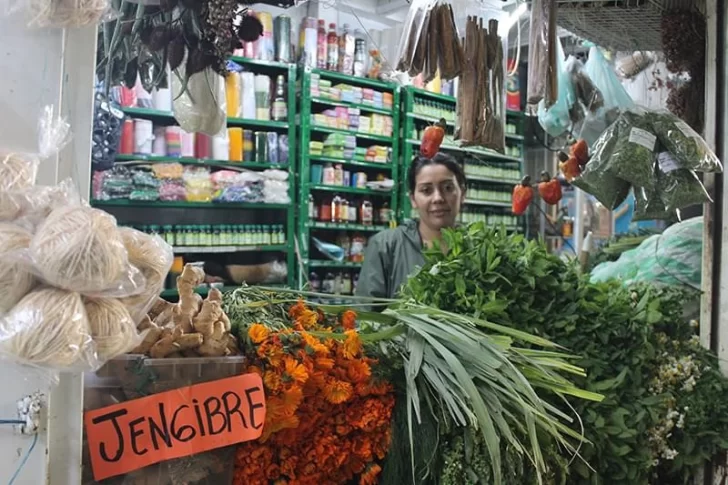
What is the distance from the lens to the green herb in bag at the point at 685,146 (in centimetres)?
216

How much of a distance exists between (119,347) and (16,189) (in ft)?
0.86

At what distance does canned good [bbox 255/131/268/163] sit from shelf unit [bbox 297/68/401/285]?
30 centimetres

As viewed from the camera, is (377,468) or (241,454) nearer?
(241,454)

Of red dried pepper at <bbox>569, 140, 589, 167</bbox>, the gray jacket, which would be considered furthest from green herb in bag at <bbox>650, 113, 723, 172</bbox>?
the gray jacket

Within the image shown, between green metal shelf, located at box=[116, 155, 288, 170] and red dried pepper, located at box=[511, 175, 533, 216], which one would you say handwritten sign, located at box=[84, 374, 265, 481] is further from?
green metal shelf, located at box=[116, 155, 288, 170]

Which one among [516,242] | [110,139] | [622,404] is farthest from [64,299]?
[110,139]

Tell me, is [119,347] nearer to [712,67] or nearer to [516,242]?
[516,242]

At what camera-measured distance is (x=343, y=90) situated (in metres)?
5.12

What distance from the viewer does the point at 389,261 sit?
305 centimetres

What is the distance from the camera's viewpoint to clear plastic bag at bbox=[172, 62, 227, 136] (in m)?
1.90

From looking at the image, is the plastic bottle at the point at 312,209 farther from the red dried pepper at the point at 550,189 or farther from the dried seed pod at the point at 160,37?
the dried seed pod at the point at 160,37

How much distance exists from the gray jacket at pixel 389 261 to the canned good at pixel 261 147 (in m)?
1.95

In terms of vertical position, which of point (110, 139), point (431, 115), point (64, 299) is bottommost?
point (64, 299)

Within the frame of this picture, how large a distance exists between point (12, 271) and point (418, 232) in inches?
92.8
